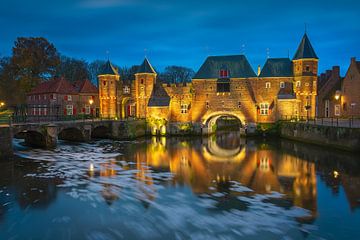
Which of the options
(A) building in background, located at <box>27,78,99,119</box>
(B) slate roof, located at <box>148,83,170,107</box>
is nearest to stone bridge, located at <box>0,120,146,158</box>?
(B) slate roof, located at <box>148,83,170,107</box>

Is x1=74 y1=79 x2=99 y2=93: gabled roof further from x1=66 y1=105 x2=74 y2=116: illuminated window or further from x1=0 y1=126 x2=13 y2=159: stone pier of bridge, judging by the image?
x1=0 y1=126 x2=13 y2=159: stone pier of bridge

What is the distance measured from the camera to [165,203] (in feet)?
39.2

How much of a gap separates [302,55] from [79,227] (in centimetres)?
2807

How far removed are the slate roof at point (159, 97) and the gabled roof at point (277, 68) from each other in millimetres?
10290

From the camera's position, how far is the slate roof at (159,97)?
34406 millimetres

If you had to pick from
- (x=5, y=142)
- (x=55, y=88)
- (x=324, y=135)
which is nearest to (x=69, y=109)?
(x=55, y=88)

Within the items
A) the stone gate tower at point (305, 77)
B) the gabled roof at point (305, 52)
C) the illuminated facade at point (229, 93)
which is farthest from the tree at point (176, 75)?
the stone gate tower at point (305, 77)

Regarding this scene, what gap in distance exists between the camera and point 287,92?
32.3 metres

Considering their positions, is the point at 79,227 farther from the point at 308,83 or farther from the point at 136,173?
the point at 308,83

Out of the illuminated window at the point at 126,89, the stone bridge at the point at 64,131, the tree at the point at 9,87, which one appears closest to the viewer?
the stone bridge at the point at 64,131

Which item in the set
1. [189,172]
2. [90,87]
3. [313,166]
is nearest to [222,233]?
[189,172]

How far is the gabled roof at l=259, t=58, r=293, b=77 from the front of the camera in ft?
107

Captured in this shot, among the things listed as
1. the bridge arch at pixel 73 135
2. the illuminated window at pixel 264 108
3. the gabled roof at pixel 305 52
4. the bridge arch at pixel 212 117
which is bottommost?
the bridge arch at pixel 73 135

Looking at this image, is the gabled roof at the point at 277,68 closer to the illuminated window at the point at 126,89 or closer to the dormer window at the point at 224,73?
the dormer window at the point at 224,73
